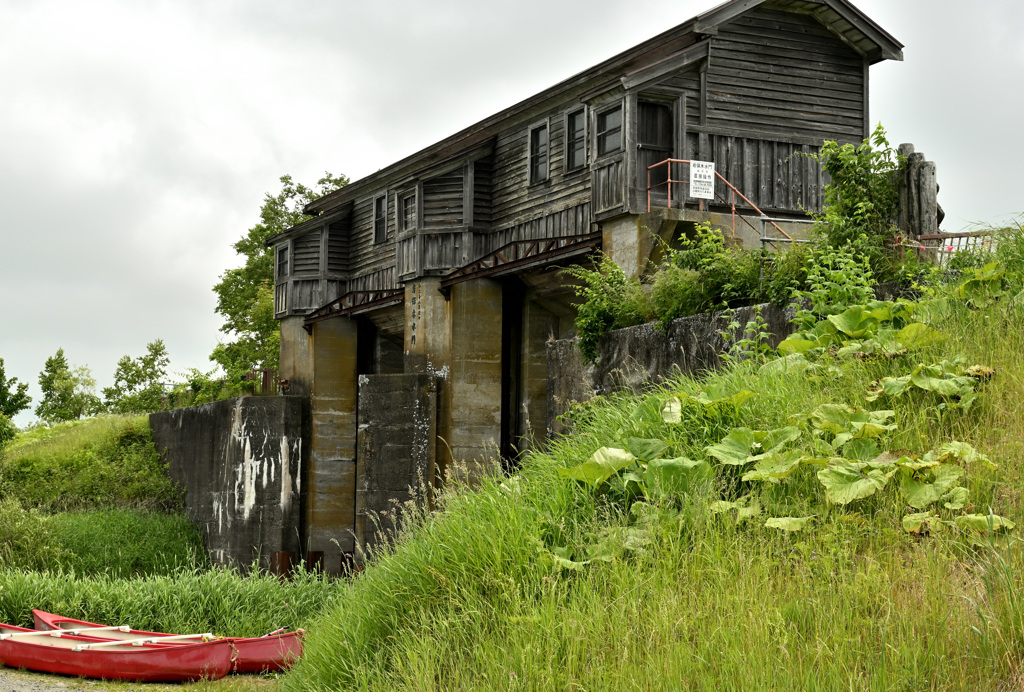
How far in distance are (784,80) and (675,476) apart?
14.8 metres

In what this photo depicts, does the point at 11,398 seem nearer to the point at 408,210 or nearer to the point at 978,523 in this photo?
the point at 408,210

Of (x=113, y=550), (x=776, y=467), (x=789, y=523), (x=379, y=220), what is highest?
(x=379, y=220)

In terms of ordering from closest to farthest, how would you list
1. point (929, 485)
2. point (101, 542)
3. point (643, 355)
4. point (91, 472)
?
1. point (929, 485)
2. point (643, 355)
3. point (101, 542)
4. point (91, 472)

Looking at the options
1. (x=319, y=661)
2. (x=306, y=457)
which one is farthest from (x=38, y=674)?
(x=306, y=457)

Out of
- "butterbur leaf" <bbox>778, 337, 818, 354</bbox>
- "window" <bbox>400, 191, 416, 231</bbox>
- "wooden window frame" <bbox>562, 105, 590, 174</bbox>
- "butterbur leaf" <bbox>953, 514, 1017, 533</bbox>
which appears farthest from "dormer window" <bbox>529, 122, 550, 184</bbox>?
"butterbur leaf" <bbox>953, 514, 1017, 533</bbox>

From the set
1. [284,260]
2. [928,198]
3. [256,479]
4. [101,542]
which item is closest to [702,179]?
[928,198]

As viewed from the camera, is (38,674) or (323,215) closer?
(38,674)

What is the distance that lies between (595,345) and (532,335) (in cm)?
914

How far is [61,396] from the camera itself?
58156 mm

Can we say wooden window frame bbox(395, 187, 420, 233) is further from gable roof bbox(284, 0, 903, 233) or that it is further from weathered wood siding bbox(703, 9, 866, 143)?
weathered wood siding bbox(703, 9, 866, 143)

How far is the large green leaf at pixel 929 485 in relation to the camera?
20.7 feet

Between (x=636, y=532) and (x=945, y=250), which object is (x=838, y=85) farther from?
(x=636, y=532)

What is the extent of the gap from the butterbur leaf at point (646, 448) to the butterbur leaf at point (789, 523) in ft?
4.86

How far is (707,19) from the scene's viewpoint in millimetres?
18938
